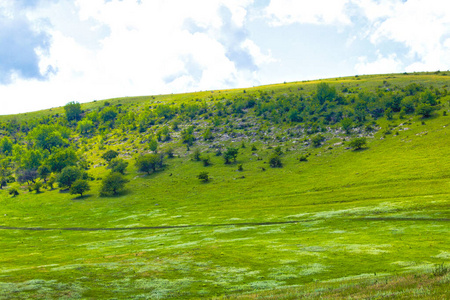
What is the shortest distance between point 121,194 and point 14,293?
117133 mm

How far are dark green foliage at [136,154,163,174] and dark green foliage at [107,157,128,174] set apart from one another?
359 inches

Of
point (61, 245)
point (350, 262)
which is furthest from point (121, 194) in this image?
point (350, 262)

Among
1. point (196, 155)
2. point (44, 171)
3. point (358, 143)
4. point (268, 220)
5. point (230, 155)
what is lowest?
point (268, 220)

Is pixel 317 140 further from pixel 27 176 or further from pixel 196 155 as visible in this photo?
pixel 27 176

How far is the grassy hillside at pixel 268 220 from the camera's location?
4169 centimetres

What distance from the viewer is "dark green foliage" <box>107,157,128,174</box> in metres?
180

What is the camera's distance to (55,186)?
179375mm

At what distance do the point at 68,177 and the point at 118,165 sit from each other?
25721 mm

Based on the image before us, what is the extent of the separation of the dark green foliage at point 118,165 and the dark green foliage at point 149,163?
913cm

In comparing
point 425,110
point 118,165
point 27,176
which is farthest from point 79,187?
point 425,110

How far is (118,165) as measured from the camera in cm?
18100

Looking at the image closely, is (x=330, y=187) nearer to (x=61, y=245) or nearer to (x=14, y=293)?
(x=61, y=245)

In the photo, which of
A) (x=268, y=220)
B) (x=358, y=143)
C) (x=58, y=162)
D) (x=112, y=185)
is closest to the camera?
(x=268, y=220)

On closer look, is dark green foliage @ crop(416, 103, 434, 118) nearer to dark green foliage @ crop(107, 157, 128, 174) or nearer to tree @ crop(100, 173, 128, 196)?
tree @ crop(100, 173, 128, 196)
